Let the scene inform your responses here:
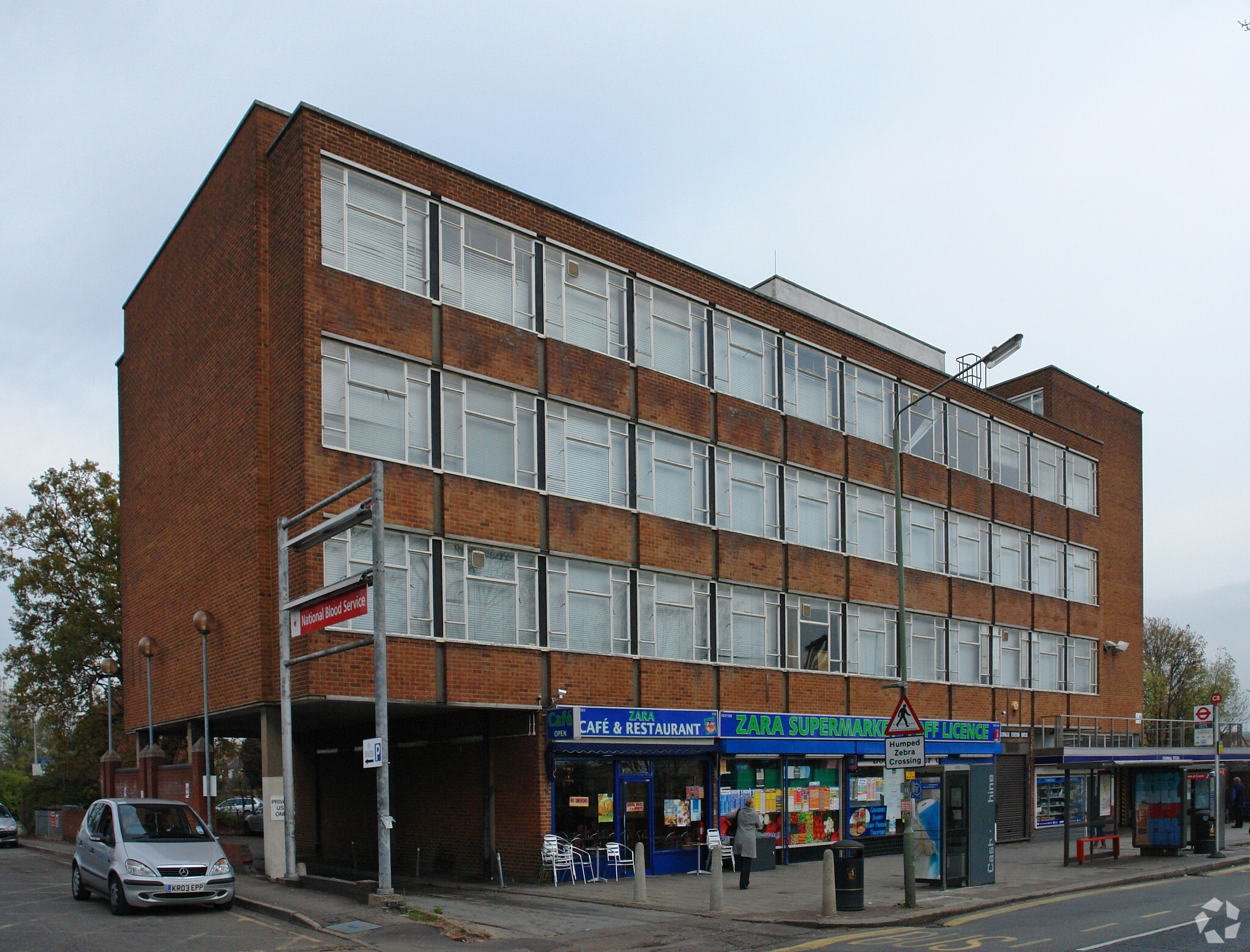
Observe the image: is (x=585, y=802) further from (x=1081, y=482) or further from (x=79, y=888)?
(x=1081, y=482)

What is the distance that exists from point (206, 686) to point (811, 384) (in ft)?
55.2

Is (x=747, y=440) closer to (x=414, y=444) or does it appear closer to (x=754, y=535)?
(x=754, y=535)

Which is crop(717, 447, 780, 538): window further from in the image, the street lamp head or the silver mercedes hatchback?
the silver mercedes hatchback

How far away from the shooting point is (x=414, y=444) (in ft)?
70.4

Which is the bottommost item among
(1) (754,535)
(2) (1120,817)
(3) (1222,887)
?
(2) (1120,817)

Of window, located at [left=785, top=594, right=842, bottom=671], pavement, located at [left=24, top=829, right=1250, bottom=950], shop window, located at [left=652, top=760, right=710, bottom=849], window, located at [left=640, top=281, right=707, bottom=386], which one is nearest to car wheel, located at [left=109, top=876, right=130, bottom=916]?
pavement, located at [left=24, top=829, right=1250, bottom=950]

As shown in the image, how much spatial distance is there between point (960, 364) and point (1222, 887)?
2322 centimetres

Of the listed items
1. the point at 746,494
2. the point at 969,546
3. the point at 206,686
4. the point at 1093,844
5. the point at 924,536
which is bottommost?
the point at 1093,844

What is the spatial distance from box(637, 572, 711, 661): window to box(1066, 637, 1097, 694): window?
1914 cm

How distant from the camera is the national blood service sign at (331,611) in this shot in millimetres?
17031

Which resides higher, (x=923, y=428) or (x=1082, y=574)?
(x=923, y=428)

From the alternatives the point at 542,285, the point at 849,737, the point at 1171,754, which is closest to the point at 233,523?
the point at 542,285

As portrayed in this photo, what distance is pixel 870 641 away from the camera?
3156cm

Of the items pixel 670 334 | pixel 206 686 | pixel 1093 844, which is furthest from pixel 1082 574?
pixel 206 686
